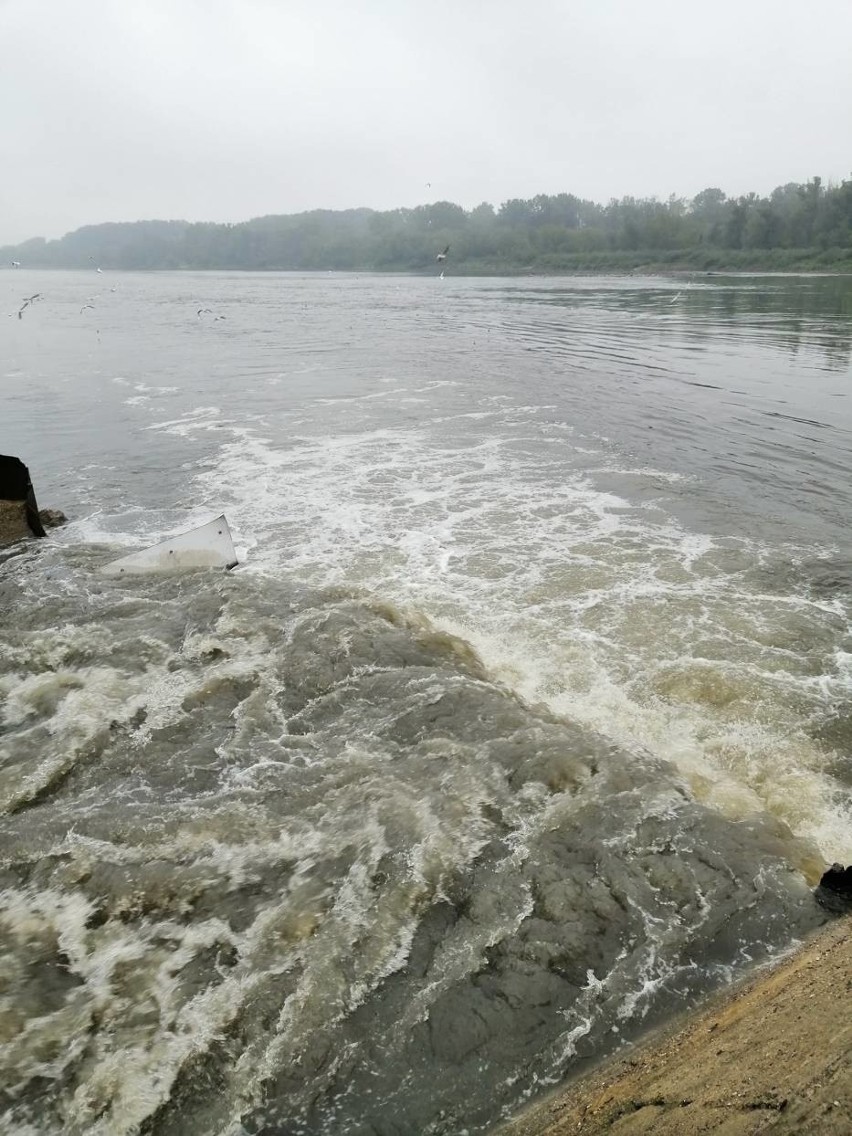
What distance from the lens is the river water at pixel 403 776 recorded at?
3510mm

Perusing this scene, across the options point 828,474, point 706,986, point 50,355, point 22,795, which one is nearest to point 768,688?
point 706,986

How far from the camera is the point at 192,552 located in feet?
31.2

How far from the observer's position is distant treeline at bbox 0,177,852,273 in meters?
97.1

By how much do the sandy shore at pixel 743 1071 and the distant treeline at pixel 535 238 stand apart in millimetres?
93360

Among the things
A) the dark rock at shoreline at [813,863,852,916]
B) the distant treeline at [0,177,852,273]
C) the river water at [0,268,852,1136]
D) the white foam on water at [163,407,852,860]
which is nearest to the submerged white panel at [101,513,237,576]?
the river water at [0,268,852,1136]

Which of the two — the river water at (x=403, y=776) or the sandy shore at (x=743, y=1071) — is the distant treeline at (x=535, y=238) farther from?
the sandy shore at (x=743, y=1071)

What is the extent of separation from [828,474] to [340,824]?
12173mm

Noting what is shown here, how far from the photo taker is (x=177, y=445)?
16500 mm

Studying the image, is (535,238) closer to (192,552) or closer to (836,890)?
(192,552)

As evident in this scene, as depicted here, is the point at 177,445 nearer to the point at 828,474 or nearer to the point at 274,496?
the point at 274,496

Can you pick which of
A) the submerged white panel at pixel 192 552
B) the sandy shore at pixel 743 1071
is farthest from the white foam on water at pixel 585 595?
the sandy shore at pixel 743 1071

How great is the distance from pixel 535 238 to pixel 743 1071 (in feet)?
446

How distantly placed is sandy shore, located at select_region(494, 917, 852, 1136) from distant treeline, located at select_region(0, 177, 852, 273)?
306 feet

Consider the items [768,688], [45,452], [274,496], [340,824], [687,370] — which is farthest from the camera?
[687,370]
